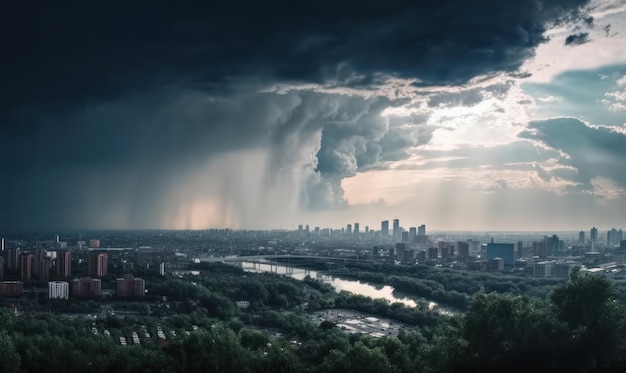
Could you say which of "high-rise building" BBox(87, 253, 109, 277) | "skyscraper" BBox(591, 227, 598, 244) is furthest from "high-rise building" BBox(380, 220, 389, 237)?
"high-rise building" BBox(87, 253, 109, 277)

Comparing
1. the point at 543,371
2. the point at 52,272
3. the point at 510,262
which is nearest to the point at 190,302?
the point at 52,272

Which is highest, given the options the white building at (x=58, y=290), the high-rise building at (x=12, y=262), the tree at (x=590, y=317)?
the tree at (x=590, y=317)

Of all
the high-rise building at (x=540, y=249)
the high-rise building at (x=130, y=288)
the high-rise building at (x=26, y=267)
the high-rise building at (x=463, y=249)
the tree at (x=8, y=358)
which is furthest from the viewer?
the high-rise building at (x=463, y=249)

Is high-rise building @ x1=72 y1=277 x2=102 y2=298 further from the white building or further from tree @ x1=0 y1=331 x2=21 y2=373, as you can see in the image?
tree @ x1=0 y1=331 x2=21 y2=373

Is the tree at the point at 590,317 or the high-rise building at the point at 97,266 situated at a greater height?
the tree at the point at 590,317

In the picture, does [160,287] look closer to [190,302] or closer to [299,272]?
[190,302]

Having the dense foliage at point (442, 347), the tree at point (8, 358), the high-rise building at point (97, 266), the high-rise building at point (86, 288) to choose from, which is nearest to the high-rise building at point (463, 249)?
the high-rise building at point (97, 266)

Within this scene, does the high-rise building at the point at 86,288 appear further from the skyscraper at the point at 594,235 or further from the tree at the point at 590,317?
the skyscraper at the point at 594,235
